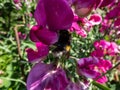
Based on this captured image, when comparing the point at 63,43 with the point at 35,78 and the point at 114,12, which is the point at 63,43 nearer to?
the point at 35,78

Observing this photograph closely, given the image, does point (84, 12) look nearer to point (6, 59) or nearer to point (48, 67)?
point (48, 67)

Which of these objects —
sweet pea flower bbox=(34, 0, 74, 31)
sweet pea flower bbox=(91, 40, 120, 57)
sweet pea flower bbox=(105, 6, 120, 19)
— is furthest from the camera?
sweet pea flower bbox=(91, 40, 120, 57)

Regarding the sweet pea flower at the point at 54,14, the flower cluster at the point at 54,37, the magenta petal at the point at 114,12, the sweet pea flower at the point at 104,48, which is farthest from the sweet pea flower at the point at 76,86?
the sweet pea flower at the point at 104,48

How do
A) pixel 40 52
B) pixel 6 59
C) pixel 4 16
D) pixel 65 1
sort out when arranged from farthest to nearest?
pixel 4 16
pixel 6 59
pixel 40 52
pixel 65 1

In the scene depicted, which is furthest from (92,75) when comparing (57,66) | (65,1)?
(65,1)

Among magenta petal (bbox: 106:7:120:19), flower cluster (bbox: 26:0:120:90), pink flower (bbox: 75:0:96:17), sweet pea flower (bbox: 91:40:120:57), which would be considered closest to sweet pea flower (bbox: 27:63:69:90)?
flower cluster (bbox: 26:0:120:90)

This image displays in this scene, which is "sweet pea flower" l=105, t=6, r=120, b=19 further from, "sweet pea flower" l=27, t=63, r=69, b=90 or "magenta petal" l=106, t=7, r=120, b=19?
"sweet pea flower" l=27, t=63, r=69, b=90

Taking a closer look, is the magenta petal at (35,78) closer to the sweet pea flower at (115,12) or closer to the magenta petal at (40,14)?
the magenta petal at (40,14)
